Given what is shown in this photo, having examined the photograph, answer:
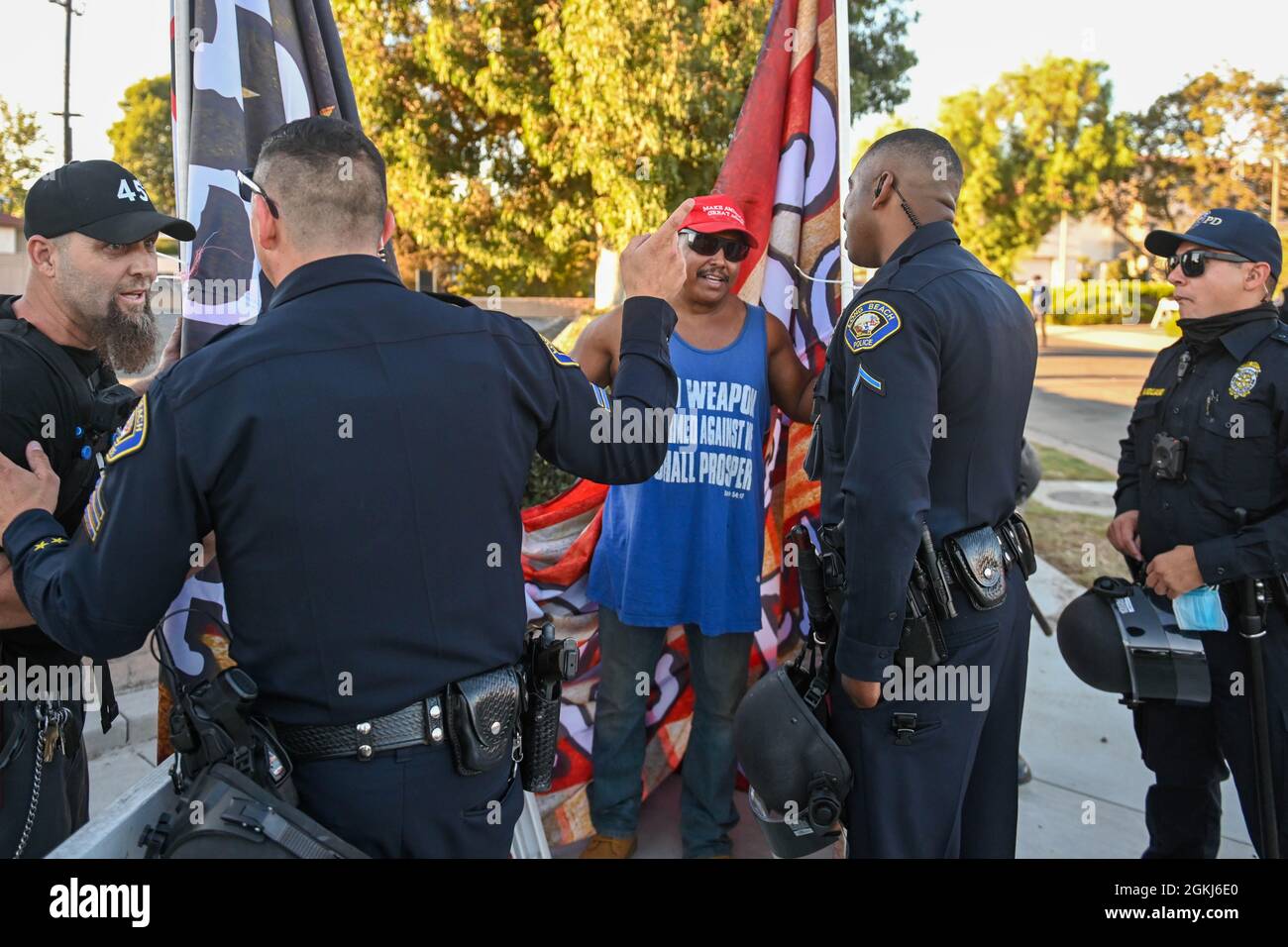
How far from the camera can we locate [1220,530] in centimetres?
299

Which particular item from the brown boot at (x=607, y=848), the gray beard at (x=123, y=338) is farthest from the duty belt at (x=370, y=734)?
the brown boot at (x=607, y=848)

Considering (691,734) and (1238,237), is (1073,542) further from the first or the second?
(691,734)

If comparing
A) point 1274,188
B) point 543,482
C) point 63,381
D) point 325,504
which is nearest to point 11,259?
point 543,482

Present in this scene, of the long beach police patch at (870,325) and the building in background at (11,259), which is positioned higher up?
the building in background at (11,259)

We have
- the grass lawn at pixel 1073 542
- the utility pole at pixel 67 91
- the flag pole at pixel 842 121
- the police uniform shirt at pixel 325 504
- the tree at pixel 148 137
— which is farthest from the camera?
the tree at pixel 148 137

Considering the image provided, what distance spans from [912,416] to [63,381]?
2.00m

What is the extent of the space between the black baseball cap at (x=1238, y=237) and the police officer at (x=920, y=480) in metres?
0.99

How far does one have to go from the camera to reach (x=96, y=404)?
7.39 ft

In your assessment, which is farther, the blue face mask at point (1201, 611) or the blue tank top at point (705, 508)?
the blue tank top at point (705, 508)

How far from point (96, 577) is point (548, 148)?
9.79 meters

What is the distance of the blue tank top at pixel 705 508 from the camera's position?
10.6 feet

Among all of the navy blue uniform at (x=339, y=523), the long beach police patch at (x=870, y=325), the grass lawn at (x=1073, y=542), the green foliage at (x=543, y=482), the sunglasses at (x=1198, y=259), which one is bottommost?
the grass lawn at (x=1073, y=542)

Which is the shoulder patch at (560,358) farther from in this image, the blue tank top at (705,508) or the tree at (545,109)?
the tree at (545,109)
